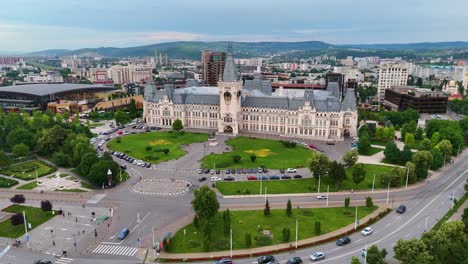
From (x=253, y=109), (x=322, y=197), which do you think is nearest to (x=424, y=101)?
(x=253, y=109)

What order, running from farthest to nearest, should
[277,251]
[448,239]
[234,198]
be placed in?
[234,198], [277,251], [448,239]

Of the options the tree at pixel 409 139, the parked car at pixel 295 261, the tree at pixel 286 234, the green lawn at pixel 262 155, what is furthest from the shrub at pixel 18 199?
the tree at pixel 409 139

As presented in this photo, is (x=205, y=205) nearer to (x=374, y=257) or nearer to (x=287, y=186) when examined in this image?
(x=374, y=257)

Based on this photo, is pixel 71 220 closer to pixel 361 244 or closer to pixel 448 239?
pixel 361 244

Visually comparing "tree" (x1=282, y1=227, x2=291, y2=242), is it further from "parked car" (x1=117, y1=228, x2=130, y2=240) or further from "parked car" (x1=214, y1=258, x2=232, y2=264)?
"parked car" (x1=117, y1=228, x2=130, y2=240)

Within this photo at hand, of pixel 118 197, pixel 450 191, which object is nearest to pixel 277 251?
pixel 118 197

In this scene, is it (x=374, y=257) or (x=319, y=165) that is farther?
(x=319, y=165)

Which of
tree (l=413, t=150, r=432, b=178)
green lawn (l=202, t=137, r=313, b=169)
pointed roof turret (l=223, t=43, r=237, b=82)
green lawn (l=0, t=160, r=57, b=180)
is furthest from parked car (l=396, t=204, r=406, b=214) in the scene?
green lawn (l=0, t=160, r=57, b=180)
